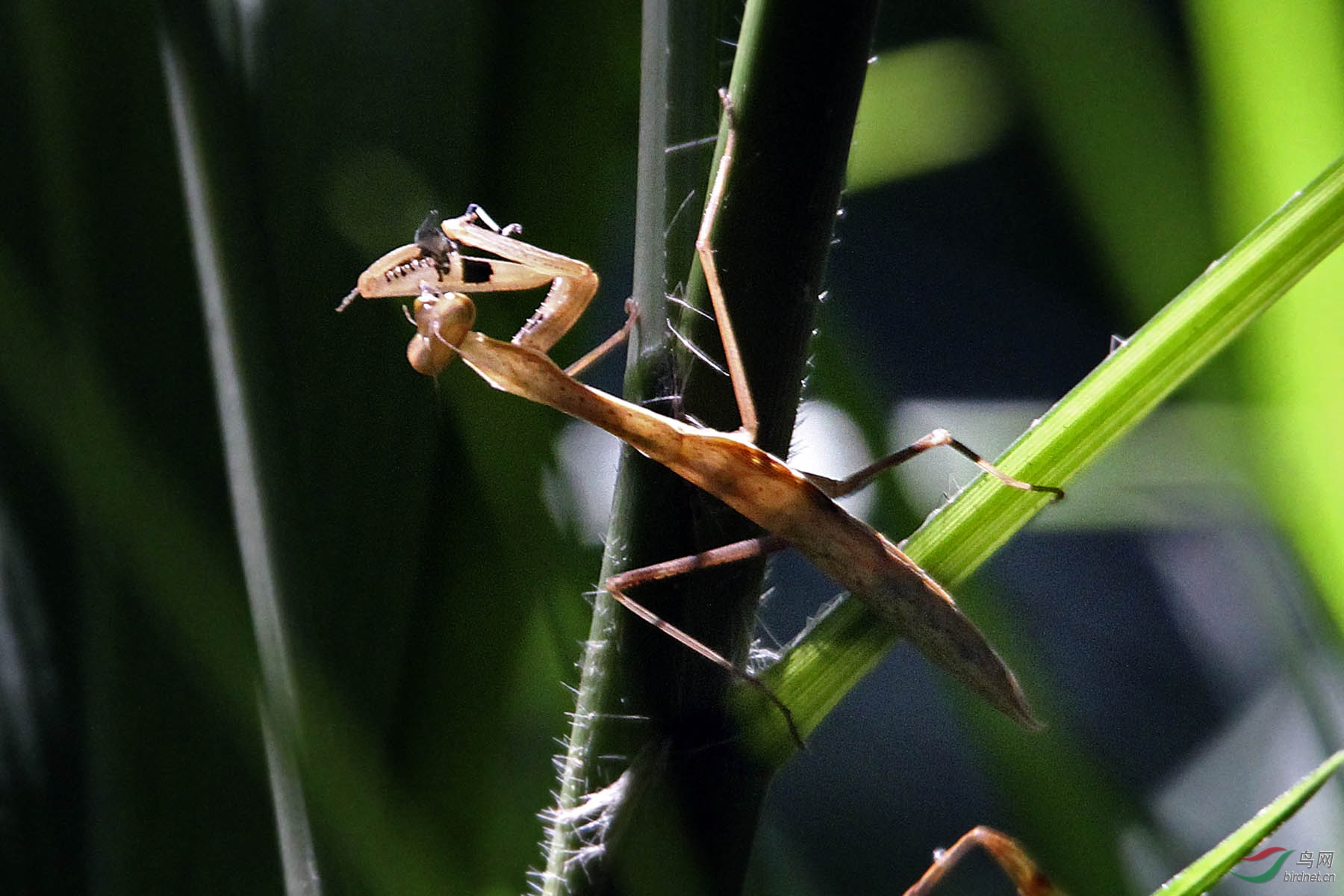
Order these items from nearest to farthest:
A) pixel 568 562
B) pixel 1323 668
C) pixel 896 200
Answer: pixel 568 562 → pixel 1323 668 → pixel 896 200

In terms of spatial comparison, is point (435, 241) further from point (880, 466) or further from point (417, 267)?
point (880, 466)

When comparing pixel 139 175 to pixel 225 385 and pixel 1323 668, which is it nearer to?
pixel 225 385

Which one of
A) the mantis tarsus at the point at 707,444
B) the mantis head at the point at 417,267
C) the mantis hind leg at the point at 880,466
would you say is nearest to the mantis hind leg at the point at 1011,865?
the mantis tarsus at the point at 707,444

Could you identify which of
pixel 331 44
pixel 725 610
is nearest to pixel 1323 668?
pixel 725 610

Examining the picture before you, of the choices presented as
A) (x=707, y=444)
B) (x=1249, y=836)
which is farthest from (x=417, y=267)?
(x=1249, y=836)

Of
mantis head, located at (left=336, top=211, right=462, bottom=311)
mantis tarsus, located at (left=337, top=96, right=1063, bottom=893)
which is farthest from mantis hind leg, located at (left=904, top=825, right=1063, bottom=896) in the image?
mantis head, located at (left=336, top=211, right=462, bottom=311)
